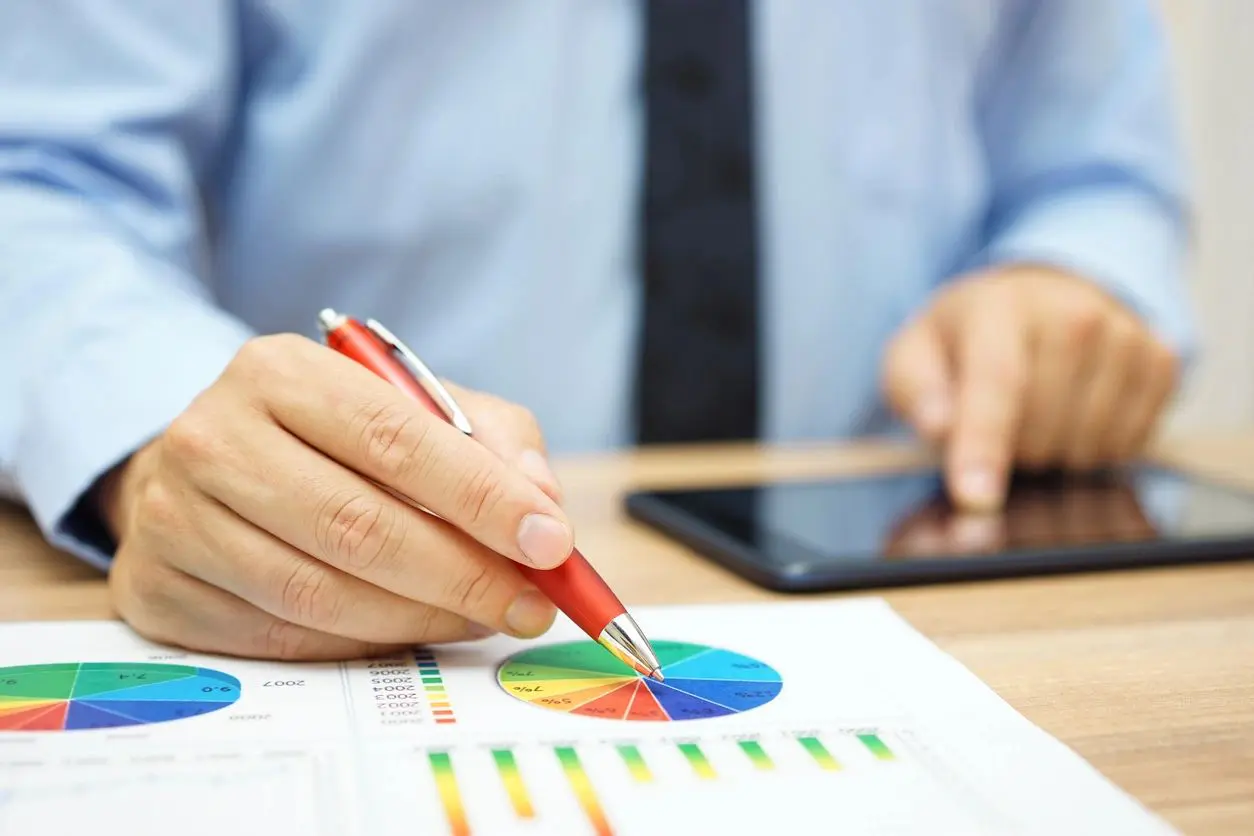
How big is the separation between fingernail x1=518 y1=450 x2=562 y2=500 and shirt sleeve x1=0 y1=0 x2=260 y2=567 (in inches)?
7.3

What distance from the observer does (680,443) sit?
950 mm

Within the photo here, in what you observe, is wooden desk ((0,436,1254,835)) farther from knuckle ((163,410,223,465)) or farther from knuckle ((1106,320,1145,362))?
knuckle ((1106,320,1145,362))

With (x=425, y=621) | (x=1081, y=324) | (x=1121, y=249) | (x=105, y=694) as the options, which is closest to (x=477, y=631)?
(x=425, y=621)

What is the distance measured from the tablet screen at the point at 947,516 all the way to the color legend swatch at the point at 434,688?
18 centimetres

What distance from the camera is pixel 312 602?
428mm

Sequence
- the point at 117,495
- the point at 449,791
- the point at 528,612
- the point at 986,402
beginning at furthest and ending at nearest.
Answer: the point at 986,402 → the point at 117,495 → the point at 528,612 → the point at 449,791

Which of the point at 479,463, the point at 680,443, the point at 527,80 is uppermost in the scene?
the point at 527,80

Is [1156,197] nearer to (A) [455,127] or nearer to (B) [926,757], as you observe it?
(A) [455,127]

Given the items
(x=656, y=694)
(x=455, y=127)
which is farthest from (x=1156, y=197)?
(x=656, y=694)

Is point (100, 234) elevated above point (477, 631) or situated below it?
above

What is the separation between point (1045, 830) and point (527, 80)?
70cm

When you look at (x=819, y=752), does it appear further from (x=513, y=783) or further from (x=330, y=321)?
(x=330, y=321)

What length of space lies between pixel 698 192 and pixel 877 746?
1.95 ft

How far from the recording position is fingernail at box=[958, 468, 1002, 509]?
2.33 feet
